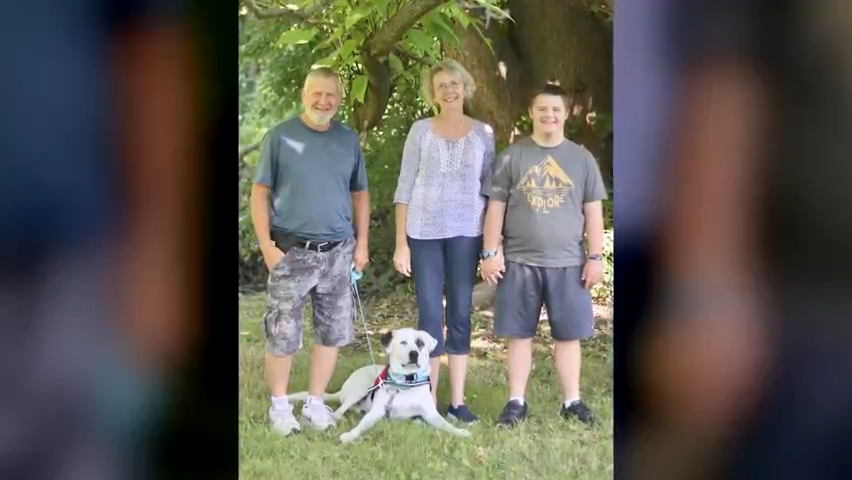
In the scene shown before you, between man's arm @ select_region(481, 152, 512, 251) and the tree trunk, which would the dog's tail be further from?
the tree trunk

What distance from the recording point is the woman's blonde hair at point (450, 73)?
214cm

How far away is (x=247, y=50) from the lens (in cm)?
214

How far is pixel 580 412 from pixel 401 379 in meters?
0.48

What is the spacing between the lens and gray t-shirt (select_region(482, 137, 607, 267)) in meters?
2.16

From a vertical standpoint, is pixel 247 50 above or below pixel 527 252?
above

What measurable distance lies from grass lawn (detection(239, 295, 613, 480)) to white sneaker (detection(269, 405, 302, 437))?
0.02 m

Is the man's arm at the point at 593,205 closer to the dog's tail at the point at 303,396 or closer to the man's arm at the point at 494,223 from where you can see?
the man's arm at the point at 494,223

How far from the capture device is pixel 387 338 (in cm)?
218
